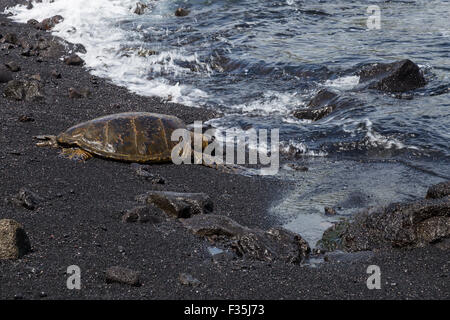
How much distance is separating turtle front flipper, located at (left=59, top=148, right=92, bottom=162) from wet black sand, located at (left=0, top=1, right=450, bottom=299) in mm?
82

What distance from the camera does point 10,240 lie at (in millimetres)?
4008

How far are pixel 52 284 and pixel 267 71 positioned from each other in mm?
7998

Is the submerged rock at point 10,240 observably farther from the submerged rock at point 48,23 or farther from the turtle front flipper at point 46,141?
the submerged rock at point 48,23

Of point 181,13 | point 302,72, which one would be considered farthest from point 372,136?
point 181,13

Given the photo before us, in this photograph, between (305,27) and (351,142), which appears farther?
(305,27)

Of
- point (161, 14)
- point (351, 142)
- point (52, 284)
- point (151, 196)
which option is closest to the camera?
point (52, 284)

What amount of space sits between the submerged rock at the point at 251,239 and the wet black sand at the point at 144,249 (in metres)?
0.15

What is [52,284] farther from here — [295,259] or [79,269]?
[295,259]

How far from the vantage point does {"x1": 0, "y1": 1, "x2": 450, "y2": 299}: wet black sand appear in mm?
3953

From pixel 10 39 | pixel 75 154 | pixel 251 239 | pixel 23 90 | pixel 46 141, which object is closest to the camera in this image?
pixel 251 239

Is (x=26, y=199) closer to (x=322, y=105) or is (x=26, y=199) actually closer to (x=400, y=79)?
(x=322, y=105)

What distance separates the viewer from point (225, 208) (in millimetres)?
5867

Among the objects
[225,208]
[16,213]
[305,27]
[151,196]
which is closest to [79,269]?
[16,213]

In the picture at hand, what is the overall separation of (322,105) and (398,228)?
4612 mm
